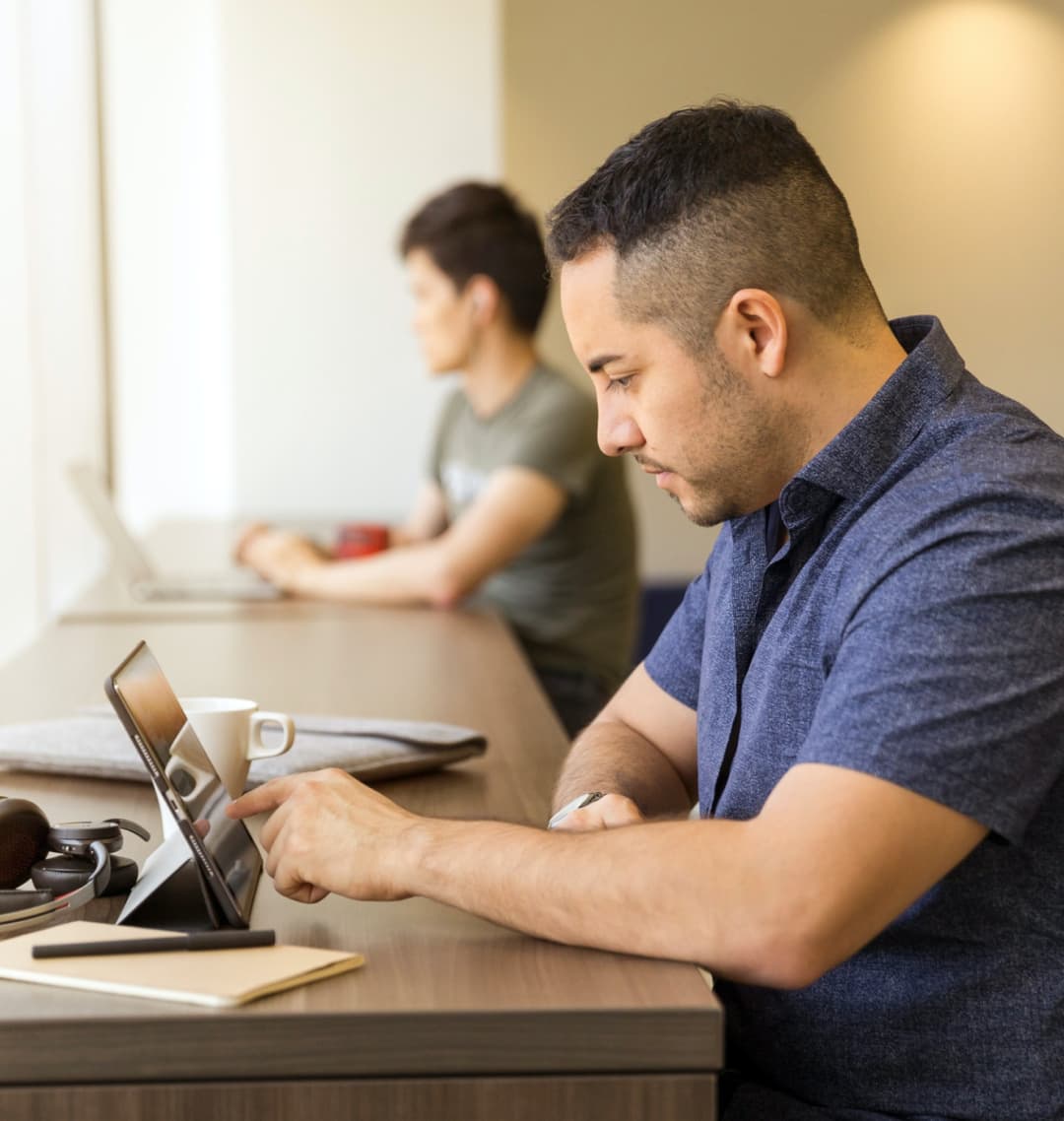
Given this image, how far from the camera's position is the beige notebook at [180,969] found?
31.6 inches

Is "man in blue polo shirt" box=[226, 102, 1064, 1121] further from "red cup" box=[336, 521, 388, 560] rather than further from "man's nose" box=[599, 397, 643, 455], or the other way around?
"red cup" box=[336, 521, 388, 560]

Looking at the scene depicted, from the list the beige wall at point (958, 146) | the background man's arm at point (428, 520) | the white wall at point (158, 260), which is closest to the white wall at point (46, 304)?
the white wall at point (158, 260)

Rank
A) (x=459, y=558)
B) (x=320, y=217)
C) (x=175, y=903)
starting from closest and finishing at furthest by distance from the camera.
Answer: (x=175, y=903) → (x=459, y=558) → (x=320, y=217)

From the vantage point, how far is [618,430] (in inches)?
45.5

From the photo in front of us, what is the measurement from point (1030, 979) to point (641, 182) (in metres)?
0.61

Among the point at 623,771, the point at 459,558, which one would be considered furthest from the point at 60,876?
the point at 459,558

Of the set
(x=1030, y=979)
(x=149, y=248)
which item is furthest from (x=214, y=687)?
(x=149, y=248)

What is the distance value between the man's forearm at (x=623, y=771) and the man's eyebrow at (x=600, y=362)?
345 millimetres

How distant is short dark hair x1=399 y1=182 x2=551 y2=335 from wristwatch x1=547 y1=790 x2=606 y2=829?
1638 mm

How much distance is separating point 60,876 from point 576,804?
1.30 ft

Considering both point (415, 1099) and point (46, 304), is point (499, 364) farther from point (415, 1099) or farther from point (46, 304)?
point (415, 1099)


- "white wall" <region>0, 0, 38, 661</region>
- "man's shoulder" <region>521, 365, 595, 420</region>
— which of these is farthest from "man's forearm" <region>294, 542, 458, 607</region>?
"white wall" <region>0, 0, 38, 661</region>

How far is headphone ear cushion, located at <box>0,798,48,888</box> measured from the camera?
99 cm

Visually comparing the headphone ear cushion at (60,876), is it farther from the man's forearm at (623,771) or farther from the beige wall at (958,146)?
the beige wall at (958,146)
